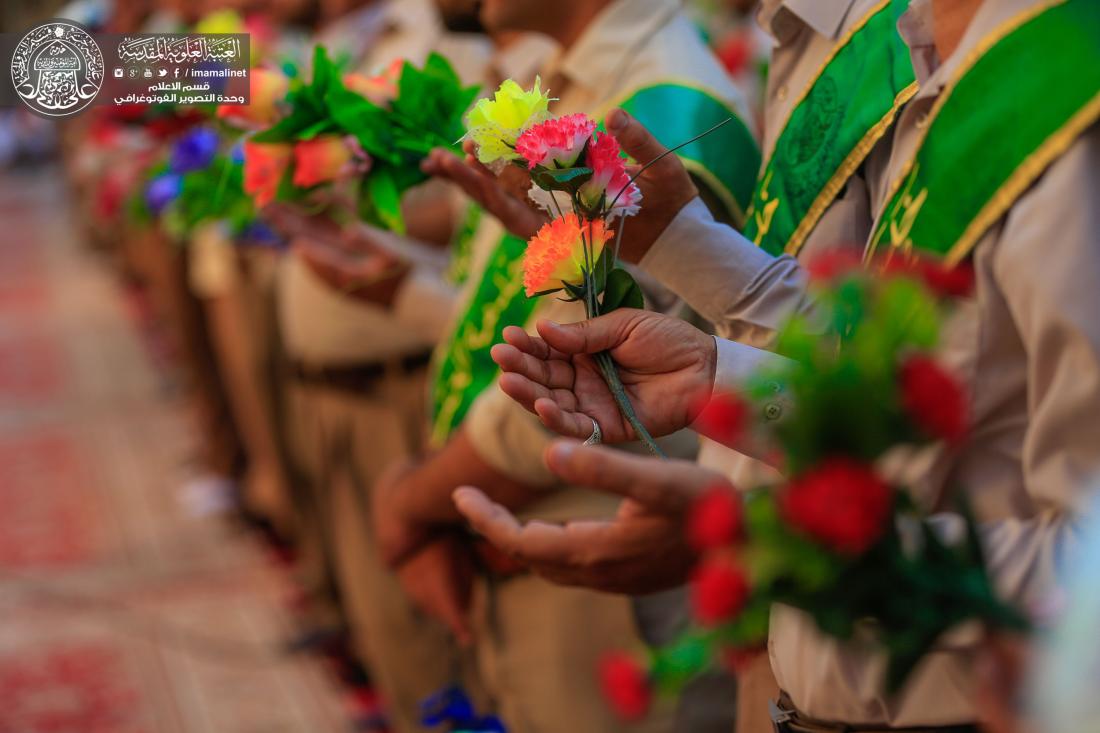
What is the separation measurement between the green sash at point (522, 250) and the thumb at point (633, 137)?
0.08 meters

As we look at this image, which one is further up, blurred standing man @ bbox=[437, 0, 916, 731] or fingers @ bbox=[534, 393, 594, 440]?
blurred standing man @ bbox=[437, 0, 916, 731]

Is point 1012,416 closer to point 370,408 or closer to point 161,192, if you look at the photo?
point 161,192

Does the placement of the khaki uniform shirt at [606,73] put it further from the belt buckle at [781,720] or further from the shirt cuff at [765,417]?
the shirt cuff at [765,417]

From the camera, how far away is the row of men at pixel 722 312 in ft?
3.24

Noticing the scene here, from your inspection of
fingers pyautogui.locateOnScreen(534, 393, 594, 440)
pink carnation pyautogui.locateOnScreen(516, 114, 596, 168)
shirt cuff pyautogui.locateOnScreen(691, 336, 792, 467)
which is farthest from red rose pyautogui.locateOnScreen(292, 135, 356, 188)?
shirt cuff pyautogui.locateOnScreen(691, 336, 792, 467)

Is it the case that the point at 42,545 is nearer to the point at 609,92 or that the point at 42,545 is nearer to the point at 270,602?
the point at 270,602

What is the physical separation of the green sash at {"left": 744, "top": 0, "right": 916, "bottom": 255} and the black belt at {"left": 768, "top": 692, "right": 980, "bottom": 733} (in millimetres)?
493

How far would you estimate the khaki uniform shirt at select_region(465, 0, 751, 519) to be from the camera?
181 centimetres

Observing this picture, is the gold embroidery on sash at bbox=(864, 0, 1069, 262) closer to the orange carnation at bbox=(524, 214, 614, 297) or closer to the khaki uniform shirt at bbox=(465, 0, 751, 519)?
the orange carnation at bbox=(524, 214, 614, 297)

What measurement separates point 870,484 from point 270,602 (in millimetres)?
3707

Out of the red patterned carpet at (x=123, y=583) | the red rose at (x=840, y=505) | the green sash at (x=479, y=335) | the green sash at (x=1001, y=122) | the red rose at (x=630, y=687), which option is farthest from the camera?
the red patterned carpet at (x=123, y=583)

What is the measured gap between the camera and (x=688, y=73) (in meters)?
1.78

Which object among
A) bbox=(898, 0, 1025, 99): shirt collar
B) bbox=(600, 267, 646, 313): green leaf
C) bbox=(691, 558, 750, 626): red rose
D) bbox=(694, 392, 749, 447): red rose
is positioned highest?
bbox=(898, 0, 1025, 99): shirt collar

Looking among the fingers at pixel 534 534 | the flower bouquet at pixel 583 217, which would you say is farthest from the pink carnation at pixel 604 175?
the fingers at pixel 534 534
